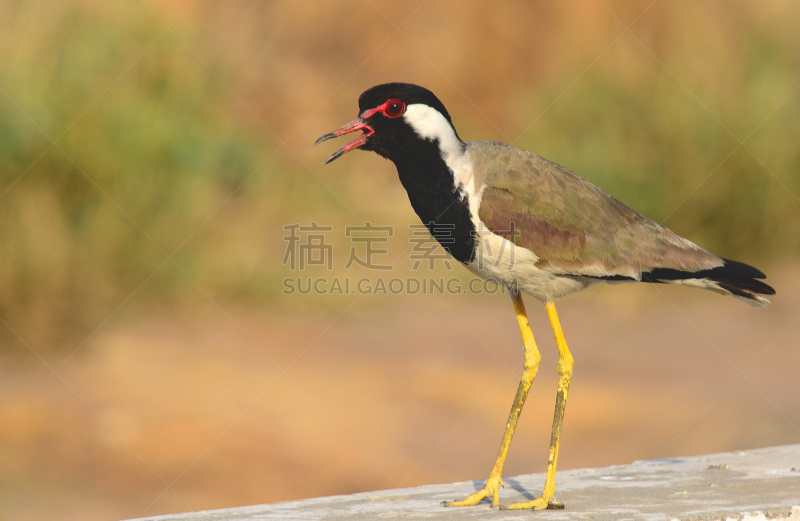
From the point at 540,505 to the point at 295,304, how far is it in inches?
317

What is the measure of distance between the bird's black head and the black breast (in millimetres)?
64

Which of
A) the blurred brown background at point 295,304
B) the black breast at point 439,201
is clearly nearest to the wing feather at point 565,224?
the black breast at point 439,201

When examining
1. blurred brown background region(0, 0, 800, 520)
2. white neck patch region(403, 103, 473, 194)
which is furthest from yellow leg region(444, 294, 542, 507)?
blurred brown background region(0, 0, 800, 520)

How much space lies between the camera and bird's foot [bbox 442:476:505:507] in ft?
12.9

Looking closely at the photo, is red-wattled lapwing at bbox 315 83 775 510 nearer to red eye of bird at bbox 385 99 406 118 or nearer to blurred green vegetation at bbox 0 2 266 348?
red eye of bird at bbox 385 99 406 118

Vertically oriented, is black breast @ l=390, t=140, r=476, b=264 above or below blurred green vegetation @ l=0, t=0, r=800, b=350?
below

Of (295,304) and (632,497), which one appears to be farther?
(295,304)

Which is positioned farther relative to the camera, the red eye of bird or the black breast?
the red eye of bird

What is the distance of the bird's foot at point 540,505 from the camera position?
376 centimetres

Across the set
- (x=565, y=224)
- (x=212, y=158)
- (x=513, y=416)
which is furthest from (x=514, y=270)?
(x=212, y=158)

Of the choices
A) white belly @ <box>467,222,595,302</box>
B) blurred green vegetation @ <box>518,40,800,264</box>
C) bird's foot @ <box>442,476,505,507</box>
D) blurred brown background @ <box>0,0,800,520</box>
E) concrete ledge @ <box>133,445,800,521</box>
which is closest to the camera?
concrete ledge @ <box>133,445,800,521</box>

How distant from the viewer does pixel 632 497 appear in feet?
12.6

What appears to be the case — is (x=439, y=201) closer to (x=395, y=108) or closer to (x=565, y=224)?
(x=395, y=108)

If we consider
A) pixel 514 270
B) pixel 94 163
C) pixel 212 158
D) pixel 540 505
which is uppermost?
pixel 212 158
